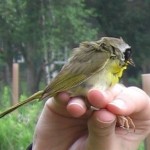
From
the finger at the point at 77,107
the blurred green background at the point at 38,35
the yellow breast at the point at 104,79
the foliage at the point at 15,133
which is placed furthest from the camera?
the blurred green background at the point at 38,35

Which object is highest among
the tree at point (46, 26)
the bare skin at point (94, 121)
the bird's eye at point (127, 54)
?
the bird's eye at point (127, 54)

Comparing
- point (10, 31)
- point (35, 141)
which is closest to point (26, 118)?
point (35, 141)

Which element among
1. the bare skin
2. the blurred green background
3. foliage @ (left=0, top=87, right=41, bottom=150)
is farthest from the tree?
the bare skin

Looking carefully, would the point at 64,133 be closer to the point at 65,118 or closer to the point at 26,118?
the point at 65,118

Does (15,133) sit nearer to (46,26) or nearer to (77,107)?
(77,107)

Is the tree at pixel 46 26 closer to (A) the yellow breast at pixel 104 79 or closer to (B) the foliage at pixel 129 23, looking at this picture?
(B) the foliage at pixel 129 23

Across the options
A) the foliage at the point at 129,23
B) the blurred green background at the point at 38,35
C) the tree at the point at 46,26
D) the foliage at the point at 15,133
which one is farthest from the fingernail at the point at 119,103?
the foliage at the point at 129,23
